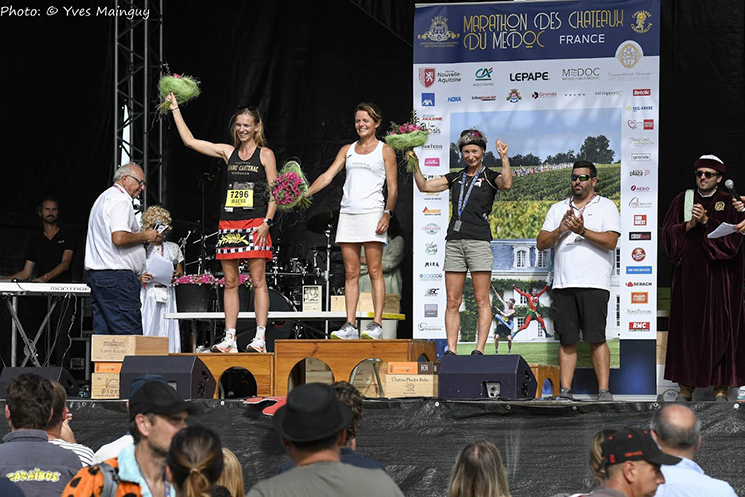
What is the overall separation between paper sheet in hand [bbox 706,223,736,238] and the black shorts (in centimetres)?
107

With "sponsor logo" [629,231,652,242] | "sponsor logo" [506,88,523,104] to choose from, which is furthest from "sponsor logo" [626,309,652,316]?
"sponsor logo" [506,88,523,104]

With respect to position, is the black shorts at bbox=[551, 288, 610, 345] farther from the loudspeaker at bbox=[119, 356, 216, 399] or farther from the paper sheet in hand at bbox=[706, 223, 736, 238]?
the loudspeaker at bbox=[119, 356, 216, 399]

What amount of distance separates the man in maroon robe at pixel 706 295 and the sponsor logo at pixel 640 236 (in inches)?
50.1

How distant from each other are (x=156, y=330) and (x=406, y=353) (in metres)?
3.44

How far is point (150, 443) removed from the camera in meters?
3.63

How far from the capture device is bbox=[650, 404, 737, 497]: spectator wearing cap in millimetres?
4051

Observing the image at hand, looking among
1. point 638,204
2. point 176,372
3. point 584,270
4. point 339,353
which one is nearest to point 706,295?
point 584,270

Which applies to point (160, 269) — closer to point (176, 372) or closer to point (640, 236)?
point (176, 372)

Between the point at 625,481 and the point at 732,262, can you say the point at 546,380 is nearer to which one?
the point at 732,262

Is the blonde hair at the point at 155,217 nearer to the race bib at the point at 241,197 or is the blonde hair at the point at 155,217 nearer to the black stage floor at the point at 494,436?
the race bib at the point at 241,197

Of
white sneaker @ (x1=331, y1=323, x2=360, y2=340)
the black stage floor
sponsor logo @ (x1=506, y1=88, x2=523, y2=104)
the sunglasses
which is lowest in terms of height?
the black stage floor

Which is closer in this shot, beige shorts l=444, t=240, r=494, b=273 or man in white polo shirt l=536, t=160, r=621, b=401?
beige shorts l=444, t=240, r=494, b=273

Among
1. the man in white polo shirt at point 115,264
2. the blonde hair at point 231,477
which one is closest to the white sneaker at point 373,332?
the man in white polo shirt at point 115,264

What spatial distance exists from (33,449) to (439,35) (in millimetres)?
6613
